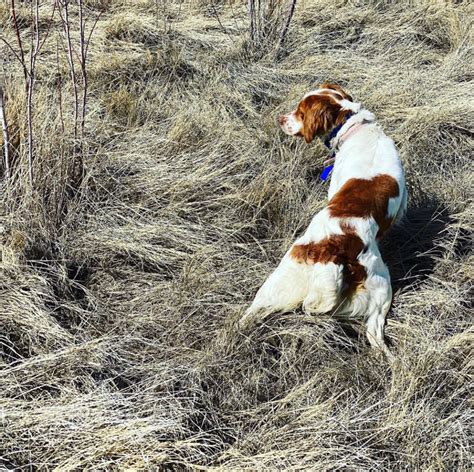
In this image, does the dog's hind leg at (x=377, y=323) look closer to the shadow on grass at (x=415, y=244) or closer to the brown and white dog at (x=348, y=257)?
the brown and white dog at (x=348, y=257)

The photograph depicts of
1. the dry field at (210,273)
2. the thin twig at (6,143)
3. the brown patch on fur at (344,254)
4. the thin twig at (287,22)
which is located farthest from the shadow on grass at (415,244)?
the thin twig at (287,22)

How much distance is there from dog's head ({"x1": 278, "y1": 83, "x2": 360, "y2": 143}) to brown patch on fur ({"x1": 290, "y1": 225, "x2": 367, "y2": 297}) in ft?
2.97

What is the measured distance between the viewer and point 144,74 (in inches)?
183

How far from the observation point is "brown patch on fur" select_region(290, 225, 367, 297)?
96.5 inches

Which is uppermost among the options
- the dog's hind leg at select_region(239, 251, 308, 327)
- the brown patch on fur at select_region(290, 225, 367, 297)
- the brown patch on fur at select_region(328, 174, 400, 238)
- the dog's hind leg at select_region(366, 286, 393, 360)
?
the brown patch on fur at select_region(328, 174, 400, 238)

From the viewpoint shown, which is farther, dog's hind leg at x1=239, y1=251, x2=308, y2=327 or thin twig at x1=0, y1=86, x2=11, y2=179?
thin twig at x1=0, y1=86, x2=11, y2=179

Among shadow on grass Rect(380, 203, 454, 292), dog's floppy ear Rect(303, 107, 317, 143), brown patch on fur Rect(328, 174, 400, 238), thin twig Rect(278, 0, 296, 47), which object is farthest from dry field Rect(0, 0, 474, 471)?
brown patch on fur Rect(328, 174, 400, 238)

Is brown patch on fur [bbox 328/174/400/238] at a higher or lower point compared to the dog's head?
lower

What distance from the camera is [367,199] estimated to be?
2680mm

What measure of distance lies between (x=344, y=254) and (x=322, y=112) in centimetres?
104

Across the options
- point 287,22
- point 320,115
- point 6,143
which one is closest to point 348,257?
point 320,115

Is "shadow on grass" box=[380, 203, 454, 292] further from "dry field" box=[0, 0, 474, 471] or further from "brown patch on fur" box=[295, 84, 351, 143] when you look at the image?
"brown patch on fur" box=[295, 84, 351, 143]

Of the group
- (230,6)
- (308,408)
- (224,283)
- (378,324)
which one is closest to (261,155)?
(224,283)

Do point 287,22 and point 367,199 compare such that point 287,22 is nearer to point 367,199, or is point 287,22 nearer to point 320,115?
point 320,115
